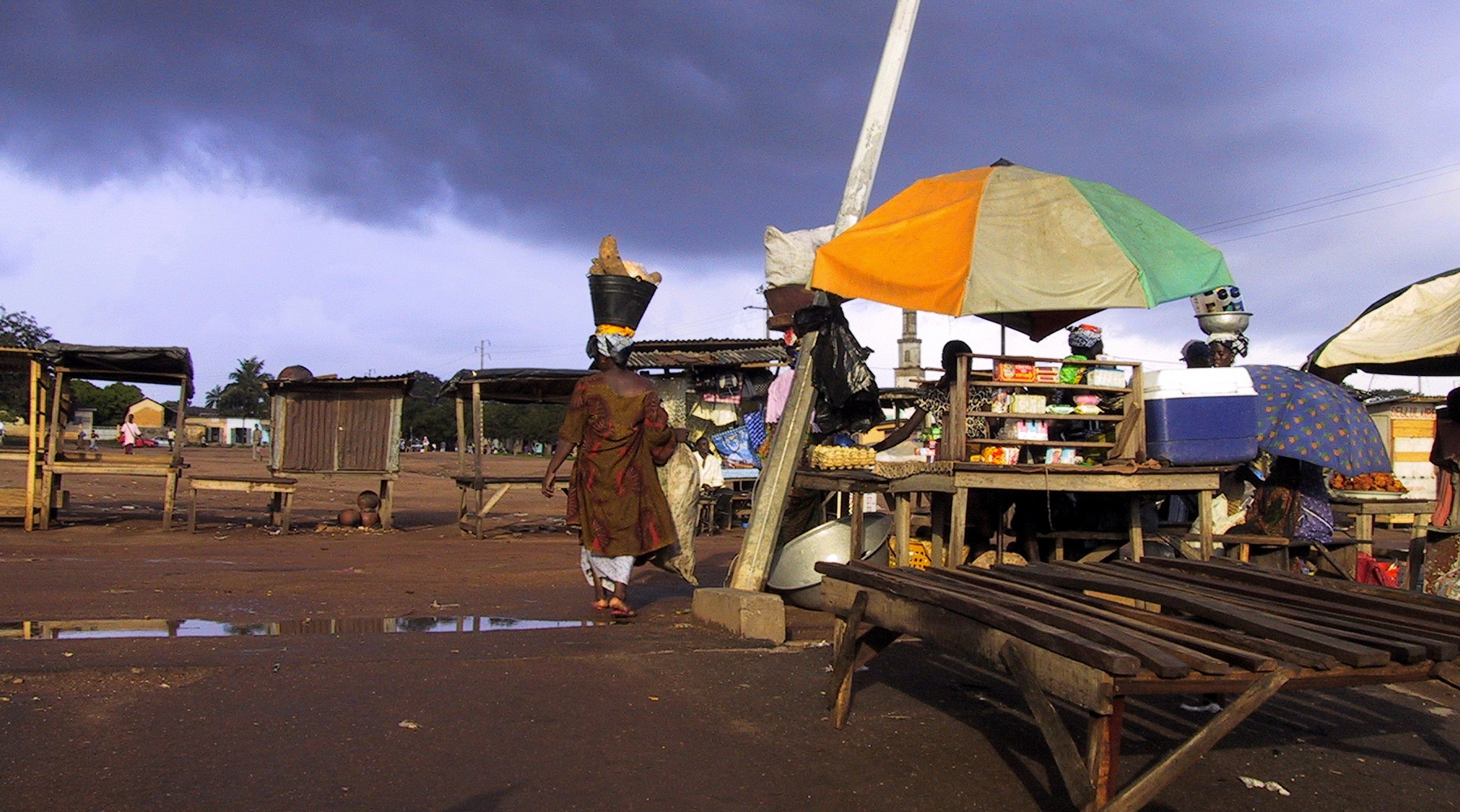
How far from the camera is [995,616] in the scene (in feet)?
10.8

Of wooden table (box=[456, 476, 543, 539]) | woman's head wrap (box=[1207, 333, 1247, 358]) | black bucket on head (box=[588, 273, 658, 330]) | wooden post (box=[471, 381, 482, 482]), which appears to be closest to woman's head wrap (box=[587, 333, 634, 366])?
black bucket on head (box=[588, 273, 658, 330])

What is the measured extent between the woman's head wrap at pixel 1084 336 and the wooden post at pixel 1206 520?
4.02ft

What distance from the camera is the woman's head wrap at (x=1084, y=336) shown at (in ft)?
24.3

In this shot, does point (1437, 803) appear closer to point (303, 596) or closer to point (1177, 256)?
point (1177, 256)

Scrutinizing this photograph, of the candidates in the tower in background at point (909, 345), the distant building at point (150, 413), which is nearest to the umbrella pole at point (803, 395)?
the tower in background at point (909, 345)

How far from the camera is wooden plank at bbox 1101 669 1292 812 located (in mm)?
2875

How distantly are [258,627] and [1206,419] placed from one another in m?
6.18

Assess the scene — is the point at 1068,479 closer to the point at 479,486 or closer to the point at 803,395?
the point at 803,395

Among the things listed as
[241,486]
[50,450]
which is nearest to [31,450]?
[50,450]

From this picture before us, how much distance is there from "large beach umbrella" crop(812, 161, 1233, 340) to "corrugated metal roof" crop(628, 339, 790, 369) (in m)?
8.98

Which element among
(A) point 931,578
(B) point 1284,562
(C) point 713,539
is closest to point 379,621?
(A) point 931,578

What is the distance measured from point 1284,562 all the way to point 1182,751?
5.83 metres

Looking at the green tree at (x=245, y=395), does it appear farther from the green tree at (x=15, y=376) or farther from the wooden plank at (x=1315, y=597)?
the wooden plank at (x=1315, y=597)

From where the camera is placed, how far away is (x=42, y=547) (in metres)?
11.6
